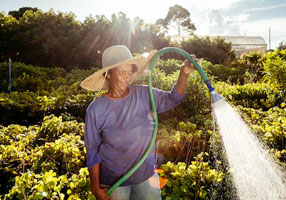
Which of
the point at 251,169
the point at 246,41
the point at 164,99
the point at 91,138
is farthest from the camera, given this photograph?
the point at 246,41

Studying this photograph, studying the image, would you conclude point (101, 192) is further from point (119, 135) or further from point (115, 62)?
point (115, 62)

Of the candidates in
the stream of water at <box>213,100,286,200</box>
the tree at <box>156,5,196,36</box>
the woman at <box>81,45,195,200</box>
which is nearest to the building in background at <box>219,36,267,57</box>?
the tree at <box>156,5,196,36</box>

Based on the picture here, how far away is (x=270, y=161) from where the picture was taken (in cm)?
300

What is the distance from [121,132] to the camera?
158 cm

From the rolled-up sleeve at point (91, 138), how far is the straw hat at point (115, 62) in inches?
11.5

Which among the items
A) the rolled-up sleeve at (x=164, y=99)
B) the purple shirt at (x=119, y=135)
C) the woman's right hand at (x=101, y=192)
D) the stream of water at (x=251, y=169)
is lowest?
the stream of water at (x=251, y=169)

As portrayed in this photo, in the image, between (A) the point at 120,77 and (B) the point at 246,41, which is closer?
(A) the point at 120,77

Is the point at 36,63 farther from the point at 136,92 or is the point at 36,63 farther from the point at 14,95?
the point at 136,92

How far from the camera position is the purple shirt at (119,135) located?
156 cm

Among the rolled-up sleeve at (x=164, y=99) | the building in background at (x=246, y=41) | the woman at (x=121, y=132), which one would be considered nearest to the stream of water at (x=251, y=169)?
the rolled-up sleeve at (x=164, y=99)

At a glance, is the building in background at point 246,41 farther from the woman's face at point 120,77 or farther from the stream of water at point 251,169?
the woman's face at point 120,77

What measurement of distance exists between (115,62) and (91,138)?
502mm

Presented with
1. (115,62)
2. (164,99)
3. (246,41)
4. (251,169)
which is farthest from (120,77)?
(246,41)

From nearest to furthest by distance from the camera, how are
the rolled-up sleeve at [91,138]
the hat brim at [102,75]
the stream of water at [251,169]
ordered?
the rolled-up sleeve at [91,138], the hat brim at [102,75], the stream of water at [251,169]
